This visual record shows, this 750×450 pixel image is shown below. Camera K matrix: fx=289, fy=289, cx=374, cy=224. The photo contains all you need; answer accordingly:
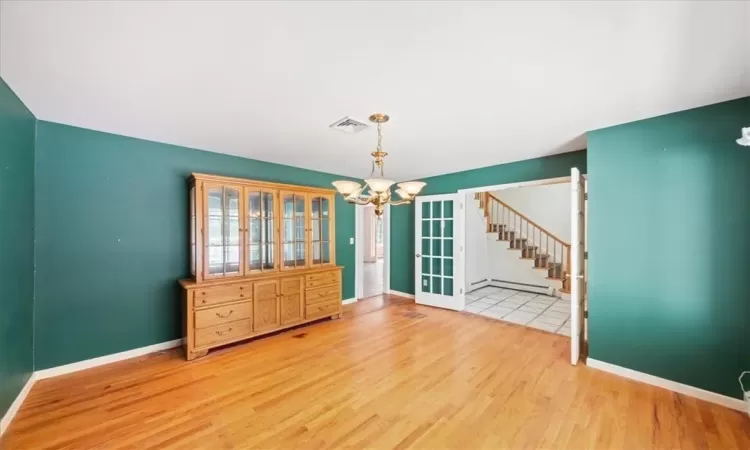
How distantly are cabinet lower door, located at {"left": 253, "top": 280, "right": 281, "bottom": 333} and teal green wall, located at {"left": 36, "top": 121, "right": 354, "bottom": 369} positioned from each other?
2.93 feet

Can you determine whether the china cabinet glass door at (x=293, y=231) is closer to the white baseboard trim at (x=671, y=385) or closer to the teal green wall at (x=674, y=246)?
the teal green wall at (x=674, y=246)

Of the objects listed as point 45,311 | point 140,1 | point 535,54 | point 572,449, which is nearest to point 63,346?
point 45,311

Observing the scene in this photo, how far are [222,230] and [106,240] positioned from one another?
1.09 meters

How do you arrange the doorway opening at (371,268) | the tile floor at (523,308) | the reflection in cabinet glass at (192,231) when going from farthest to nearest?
the doorway opening at (371,268), the tile floor at (523,308), the reflection in cabinet glass at (192,231)

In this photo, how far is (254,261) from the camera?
3.71 m

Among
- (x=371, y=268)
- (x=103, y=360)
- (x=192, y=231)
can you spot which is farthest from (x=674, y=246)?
(x=371, y=268)

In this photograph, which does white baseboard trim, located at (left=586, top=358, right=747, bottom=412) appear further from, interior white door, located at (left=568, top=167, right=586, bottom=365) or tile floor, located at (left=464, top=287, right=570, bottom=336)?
tile floor, located at (left=464, top=287, right=570, bottom=336)

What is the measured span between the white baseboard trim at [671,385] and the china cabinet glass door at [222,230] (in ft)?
13.4

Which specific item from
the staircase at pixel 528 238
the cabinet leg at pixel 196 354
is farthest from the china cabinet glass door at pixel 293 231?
the staircase at pixel 528 238

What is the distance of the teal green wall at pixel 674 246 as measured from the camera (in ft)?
7.53

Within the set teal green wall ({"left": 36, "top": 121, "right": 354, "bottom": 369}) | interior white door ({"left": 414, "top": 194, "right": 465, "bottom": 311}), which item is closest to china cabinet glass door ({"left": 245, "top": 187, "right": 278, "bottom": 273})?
teal green wall ({"left": 36, "top": 121, "right": 354, "bottom": 369})

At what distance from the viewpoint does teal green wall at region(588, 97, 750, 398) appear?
2.29 m

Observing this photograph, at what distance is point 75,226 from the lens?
2869 mm

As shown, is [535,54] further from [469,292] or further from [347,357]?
[469,292]
